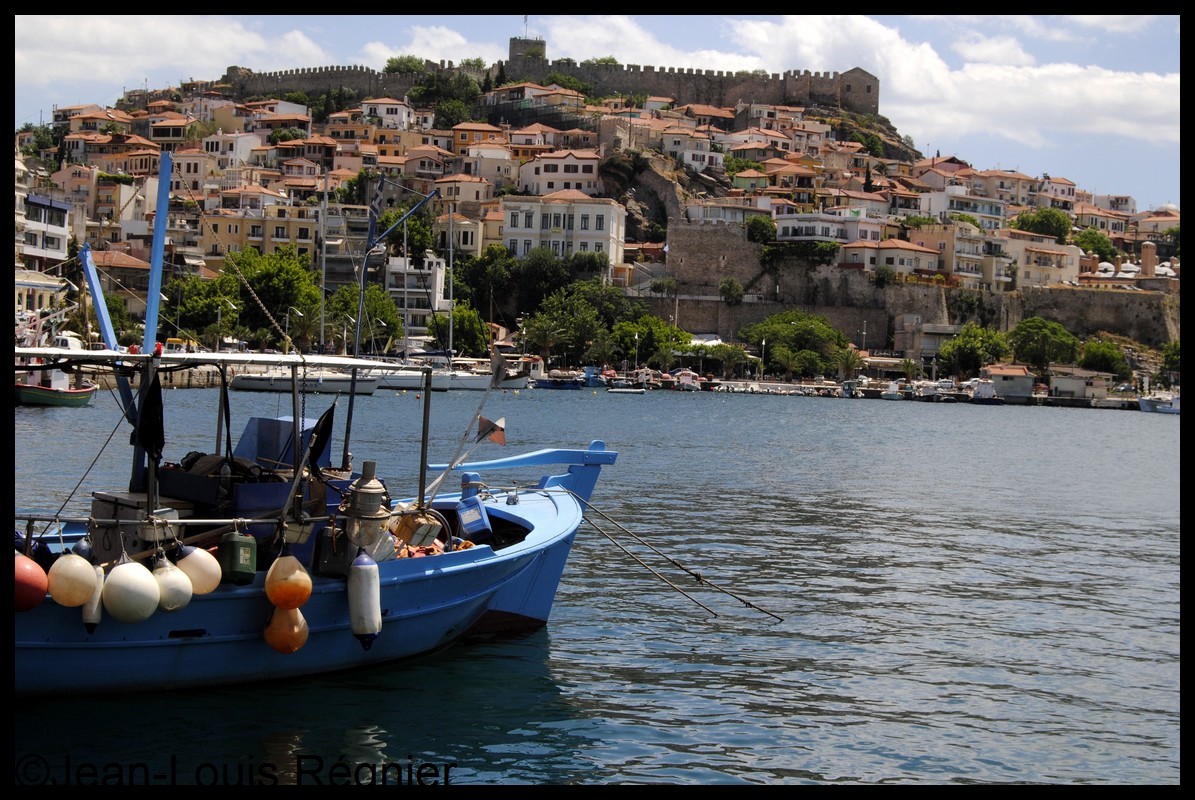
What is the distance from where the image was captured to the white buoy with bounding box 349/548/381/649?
9.76m

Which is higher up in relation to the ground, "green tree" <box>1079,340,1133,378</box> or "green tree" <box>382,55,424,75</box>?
"green tree" <box>382,55,424,75</box>

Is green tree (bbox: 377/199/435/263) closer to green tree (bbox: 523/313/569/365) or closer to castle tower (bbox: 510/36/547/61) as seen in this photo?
green tree (bbox: 523/313/569/365)

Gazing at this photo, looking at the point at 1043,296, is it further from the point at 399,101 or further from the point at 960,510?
the point at 960,510

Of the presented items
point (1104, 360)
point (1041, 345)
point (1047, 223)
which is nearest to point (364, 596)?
point (1041, 345)

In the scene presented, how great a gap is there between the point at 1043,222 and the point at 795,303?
2893 cm

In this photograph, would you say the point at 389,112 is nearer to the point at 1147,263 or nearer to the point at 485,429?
the point at 1147,263

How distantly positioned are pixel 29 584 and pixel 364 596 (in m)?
2.13

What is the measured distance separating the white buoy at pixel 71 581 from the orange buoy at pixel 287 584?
1092mm

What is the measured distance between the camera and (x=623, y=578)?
50.7 feet

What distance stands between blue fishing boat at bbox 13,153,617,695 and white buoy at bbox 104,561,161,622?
11 millimetres

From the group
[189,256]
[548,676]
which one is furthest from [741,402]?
[548,676]

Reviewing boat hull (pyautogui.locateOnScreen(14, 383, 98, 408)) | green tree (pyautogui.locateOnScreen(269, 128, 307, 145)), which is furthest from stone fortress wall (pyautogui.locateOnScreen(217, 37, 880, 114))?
boat hull (pyautogui.locateOnScreen(14, 383, 98, 408))

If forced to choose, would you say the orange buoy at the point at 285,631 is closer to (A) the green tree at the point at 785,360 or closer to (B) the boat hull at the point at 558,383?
(B) the boat hull at the point at 558,383

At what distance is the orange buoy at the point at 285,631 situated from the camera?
947 cm
